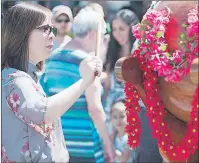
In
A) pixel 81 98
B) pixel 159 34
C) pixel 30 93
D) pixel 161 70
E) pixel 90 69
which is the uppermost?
pixel 159 34

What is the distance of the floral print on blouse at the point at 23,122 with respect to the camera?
2.32 m

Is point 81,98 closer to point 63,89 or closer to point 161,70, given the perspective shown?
point 63,89

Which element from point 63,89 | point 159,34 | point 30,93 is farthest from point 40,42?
point 63,89

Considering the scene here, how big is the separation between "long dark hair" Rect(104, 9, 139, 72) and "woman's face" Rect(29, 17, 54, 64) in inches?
82.9

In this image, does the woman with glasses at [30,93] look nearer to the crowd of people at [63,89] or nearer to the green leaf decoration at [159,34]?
the crowd of people at [63,89]

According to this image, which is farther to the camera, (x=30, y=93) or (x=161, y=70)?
(x=30, y=93)

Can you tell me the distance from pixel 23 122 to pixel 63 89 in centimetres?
116

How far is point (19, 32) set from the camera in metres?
2.54

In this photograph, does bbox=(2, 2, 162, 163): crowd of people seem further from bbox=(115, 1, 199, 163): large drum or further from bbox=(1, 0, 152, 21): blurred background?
bbox=(115, 1, 199, 163): large drum

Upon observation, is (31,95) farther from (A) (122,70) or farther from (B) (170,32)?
(B) (170,32)

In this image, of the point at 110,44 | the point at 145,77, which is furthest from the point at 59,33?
the point at 145,77

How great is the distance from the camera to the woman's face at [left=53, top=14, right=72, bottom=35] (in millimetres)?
4492

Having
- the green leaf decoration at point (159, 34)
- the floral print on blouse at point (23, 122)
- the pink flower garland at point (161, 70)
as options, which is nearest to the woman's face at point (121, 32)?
the floral print on blouse at point (23, 122)

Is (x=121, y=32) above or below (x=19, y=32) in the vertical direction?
below
